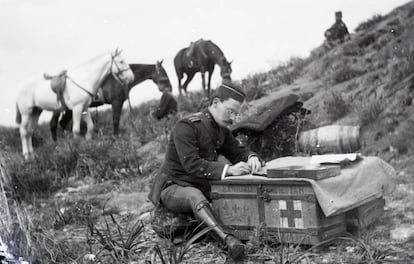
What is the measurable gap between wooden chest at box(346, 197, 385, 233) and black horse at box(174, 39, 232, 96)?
7.15 meters

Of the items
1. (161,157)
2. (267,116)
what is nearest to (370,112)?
(267,116)

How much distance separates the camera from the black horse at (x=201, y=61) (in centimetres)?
1180

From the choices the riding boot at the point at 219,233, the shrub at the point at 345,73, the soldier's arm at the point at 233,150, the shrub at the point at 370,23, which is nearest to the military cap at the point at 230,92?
the soldier's arm at the point at 233,150

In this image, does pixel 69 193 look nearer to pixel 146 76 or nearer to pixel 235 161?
pixel 235 161

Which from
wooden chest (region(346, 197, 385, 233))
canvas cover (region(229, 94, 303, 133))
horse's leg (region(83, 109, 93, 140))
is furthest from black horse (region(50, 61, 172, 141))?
wooden chest (region(346, 197, 385, 233))

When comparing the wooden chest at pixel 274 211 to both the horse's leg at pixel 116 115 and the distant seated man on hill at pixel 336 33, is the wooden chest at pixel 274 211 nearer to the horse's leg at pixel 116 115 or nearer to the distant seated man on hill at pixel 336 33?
the horse's leg at pixel 116 115

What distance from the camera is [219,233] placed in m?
4.21

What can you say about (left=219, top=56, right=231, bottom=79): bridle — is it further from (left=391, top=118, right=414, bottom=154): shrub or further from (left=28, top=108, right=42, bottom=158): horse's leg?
(left=391, top=118, right=414, bottom=154): shrub

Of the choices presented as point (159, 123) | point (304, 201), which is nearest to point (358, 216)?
point (304, 201)

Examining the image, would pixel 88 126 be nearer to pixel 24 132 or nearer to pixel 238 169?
pixel 24 132

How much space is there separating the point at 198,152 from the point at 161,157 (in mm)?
4764

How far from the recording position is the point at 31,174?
28.0 ft

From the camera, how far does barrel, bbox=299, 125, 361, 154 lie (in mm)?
6883

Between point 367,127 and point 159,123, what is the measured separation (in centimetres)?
476
